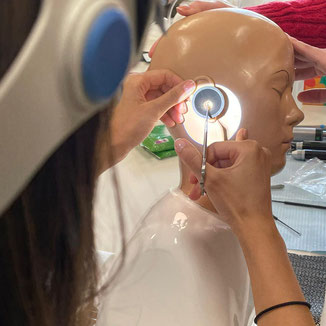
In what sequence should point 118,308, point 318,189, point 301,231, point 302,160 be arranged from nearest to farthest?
1. point 118,308
2. point 301,231
3. point 318,189
4. point 302,160

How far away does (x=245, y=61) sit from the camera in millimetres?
742

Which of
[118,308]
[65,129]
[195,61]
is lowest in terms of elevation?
[118,308]

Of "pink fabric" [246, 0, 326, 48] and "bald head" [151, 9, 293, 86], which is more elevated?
"bald head" [151, 9, 293, 86]

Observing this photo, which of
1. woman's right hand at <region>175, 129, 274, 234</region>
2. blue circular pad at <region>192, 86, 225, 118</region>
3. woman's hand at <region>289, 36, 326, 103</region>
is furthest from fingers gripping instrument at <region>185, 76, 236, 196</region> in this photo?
woman's hand at <region>289, 36, 326, 103</region>

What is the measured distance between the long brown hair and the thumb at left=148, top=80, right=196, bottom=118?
1.22ft

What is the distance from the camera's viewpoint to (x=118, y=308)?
2.33 feet

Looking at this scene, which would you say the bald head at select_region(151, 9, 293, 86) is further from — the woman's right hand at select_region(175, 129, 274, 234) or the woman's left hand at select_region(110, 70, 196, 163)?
the woman's right hand at select_region(175, 129, 274, 234)

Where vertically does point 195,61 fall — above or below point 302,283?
above

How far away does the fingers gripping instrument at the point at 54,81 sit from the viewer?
0.90ft

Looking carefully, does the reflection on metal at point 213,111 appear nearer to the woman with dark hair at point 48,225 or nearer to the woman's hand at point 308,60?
the woman's hand at point 308,60

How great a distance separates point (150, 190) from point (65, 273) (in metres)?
0.80

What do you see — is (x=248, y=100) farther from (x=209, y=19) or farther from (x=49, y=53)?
(x=49, y=53)

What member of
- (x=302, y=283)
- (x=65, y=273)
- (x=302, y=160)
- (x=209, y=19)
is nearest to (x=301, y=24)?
(x=302, y=160)

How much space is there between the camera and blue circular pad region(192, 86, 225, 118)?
0.75 metres
